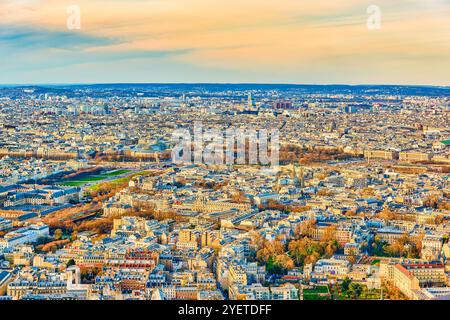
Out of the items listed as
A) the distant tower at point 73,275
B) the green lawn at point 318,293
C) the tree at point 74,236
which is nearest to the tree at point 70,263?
the distant tower at point 73,275

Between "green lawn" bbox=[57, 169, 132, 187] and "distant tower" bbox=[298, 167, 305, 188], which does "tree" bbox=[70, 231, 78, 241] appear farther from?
"distant tower" bbox=[298, 167, 305, 188]

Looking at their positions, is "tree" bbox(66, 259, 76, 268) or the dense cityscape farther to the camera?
"tree" bbox(66, 259, 76, 268)

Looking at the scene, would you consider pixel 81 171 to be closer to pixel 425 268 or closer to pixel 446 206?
pixel 446 206

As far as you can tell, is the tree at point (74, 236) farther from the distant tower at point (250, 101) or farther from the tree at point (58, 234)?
the distant tower at point (250, 101)

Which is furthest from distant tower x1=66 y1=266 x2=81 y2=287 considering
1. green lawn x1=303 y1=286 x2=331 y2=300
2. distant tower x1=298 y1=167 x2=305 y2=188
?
distant tower x1=298 y1=167 x2=305 y2=188

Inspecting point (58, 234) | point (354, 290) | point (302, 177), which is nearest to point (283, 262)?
point (354, 290)

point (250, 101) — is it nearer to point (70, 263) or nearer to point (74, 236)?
point (74, 236)

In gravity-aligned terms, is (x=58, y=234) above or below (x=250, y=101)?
below

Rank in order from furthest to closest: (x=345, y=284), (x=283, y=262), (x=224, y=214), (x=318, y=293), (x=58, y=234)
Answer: (x=224, y=214) < (x=58, y=234) < (x=283, y=262) < (x=345, y=284) < (x=318, y=293)
